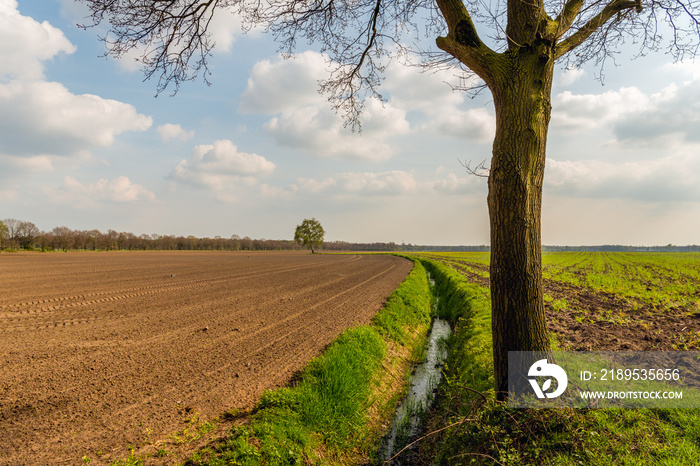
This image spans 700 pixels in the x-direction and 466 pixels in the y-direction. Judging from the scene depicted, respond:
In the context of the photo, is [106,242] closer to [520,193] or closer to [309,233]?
[309,233]

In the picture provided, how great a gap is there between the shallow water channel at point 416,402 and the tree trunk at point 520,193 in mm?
2767

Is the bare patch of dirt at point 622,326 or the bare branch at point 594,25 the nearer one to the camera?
the bare branch at point 594,25

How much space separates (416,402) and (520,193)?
549cm

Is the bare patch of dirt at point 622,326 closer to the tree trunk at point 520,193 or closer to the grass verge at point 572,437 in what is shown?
the grass verge at point 572,437

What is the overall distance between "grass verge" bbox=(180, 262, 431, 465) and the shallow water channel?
0.71 ft

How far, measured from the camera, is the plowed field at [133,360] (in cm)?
495

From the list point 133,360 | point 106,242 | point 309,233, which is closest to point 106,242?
point 106,242

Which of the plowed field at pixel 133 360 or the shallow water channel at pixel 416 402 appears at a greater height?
the plowed field at pixel 133 360

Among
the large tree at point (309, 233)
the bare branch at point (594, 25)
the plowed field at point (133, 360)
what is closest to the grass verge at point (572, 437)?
the plowed field at point (133, 360)

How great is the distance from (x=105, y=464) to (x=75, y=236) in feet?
489

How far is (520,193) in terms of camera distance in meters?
3.78

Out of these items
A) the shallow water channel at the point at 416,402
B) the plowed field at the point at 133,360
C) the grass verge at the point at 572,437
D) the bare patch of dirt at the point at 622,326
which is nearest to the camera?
the grass verge at the point at 572,437

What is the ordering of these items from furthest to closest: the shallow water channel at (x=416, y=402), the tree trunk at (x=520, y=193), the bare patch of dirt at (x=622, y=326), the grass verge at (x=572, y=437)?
the bare patch of dirt at (x=622, y=326), the shallow water channel at (x=416, y=402), the tree trunk at (x=520, y=193), the grass verge at (x=572, y=437)

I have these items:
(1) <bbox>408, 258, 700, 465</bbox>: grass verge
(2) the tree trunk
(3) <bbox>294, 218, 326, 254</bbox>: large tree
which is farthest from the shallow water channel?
(3) <bbox>294, 218, 326, 254</bbox>: large tree
